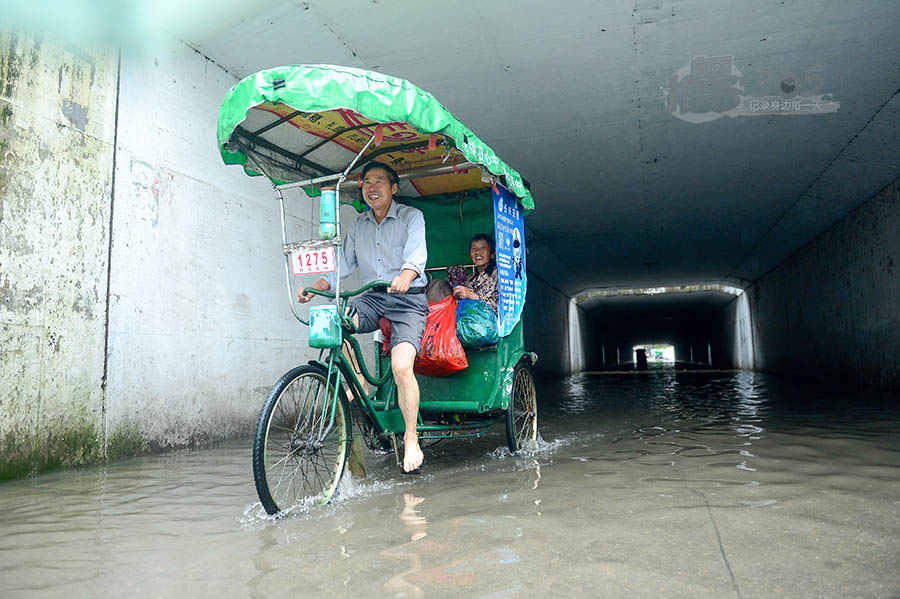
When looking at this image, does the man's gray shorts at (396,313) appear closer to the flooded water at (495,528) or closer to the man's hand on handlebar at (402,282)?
the man's hand on handlebar at (402,282)

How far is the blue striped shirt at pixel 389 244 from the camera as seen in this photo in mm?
3482

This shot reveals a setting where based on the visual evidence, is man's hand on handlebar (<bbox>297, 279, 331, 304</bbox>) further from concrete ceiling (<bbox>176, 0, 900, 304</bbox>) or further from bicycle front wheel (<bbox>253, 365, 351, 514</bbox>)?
concrete ceiling (<bbox>176, 0, 900, 304</bbox>)

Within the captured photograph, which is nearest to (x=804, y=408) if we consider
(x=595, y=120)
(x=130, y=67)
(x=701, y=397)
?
(x=701, y=397)

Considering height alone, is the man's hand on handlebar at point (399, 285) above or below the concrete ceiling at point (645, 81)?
below

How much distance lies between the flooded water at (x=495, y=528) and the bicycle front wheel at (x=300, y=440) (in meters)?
0.16

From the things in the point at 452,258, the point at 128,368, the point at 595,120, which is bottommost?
the point at 128,368

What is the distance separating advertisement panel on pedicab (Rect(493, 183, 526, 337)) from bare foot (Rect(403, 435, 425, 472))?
1.08 meters

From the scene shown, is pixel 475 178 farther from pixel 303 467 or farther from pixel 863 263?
pixel 863 263

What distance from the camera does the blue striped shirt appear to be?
348 centimetres

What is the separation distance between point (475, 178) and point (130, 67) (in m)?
2.94

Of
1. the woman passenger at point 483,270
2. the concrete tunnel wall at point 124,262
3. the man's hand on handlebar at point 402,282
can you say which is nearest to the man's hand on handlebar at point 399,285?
the man's hand on handlebar at point 402,282

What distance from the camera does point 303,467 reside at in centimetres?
Answer: 291

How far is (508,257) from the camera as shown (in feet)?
14.0

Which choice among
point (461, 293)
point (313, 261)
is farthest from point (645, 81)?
point (313, 261)
